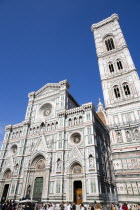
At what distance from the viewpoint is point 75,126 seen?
24.2 meters

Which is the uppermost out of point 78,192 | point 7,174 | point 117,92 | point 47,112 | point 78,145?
point 117,92

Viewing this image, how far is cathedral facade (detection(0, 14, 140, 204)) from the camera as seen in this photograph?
19.8 m

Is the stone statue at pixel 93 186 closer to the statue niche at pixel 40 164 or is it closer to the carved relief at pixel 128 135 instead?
the carved relief at pixel 128 135

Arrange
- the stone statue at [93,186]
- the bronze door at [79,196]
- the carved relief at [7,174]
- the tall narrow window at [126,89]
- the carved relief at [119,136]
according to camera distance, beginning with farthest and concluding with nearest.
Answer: the carved relief at [7,174], the tall narrow window at [126,89], the carved relief at [119,136], the bronze door at [79,196], the stone statue at [93,186]

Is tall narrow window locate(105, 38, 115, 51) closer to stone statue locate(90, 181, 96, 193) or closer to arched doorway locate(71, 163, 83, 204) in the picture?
arched doorway locate(71, 163, 83, 204)

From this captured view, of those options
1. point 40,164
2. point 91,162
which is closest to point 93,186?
point 91,162

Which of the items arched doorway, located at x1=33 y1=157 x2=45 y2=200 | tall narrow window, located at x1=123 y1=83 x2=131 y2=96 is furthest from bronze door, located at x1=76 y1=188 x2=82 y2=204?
tall narrow window, located at x1=123 y1=83 x2=131 y2=96

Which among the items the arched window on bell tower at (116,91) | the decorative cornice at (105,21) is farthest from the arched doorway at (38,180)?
the decorative cornice at (105,21)

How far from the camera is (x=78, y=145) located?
22359 mm

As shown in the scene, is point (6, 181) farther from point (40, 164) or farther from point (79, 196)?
point (79, 196)

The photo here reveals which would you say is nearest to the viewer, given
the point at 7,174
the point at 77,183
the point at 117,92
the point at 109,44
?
the point at 77,183

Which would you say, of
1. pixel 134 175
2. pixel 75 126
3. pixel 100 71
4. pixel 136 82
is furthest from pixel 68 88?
pixel 134 175

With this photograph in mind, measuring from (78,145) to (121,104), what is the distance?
10.1 metres

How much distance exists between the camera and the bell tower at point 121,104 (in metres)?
19.6
